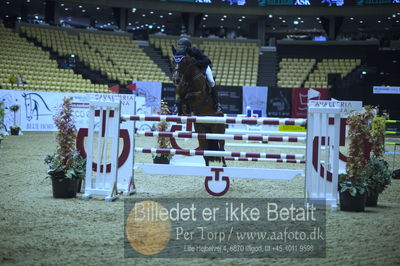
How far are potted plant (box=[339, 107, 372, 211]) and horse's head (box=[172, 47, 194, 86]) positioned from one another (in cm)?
246

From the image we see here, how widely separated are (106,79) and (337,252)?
76.4 feet

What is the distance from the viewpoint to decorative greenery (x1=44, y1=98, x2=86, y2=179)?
5.95m

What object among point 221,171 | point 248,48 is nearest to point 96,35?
point 248,48

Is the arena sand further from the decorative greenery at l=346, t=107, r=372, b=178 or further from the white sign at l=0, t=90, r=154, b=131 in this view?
the white sign at l=0, t=90, r=154, b=131

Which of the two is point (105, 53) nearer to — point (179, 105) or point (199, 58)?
point (199, 58)

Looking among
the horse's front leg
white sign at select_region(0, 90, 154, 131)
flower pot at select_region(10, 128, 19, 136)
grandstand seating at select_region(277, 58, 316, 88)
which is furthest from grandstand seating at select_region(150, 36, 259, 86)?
the horse's front leg

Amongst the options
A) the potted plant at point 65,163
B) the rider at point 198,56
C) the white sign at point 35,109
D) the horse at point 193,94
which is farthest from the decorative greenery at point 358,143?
the white sign at point 35,109

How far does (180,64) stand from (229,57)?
915 inches

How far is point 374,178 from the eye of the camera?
5.77 m

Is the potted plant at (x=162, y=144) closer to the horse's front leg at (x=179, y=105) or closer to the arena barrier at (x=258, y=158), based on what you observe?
the horse's front leg at (x=179, y=105)

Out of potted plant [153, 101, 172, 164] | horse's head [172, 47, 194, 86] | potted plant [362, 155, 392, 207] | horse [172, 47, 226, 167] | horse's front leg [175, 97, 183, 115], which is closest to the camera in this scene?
potted plant [362, 155, 392, 207]

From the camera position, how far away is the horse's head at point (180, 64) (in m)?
6.92

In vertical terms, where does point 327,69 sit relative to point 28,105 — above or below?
above

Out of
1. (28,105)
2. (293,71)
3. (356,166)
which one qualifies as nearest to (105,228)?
(356,166)
